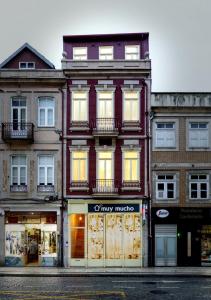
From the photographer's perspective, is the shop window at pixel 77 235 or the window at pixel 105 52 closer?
the shop window at pixel 77 235

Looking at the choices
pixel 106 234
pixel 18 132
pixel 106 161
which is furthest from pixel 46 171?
pixel 106 234

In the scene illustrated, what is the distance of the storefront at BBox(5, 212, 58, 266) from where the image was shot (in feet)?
111

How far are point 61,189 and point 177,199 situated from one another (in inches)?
283

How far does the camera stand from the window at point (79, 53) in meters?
35.3

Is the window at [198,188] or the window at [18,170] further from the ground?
the window at [18,170]

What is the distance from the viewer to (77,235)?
33.8 m

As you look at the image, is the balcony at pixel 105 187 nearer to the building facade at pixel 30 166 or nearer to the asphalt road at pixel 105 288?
the building facade at pixel 30 166

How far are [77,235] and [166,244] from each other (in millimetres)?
5488

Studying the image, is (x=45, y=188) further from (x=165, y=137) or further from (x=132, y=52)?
(x=132, y=52)

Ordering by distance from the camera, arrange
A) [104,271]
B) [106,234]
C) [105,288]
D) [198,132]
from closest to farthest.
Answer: [105,288], [104,271], [106,234], [198,132]

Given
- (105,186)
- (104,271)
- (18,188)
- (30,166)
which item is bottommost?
(104,271)

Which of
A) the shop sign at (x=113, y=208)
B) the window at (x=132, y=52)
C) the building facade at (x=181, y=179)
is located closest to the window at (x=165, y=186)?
the building facade at (x=181, y=179)

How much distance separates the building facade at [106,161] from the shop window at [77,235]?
6 cm

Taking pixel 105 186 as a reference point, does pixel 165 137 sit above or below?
above
